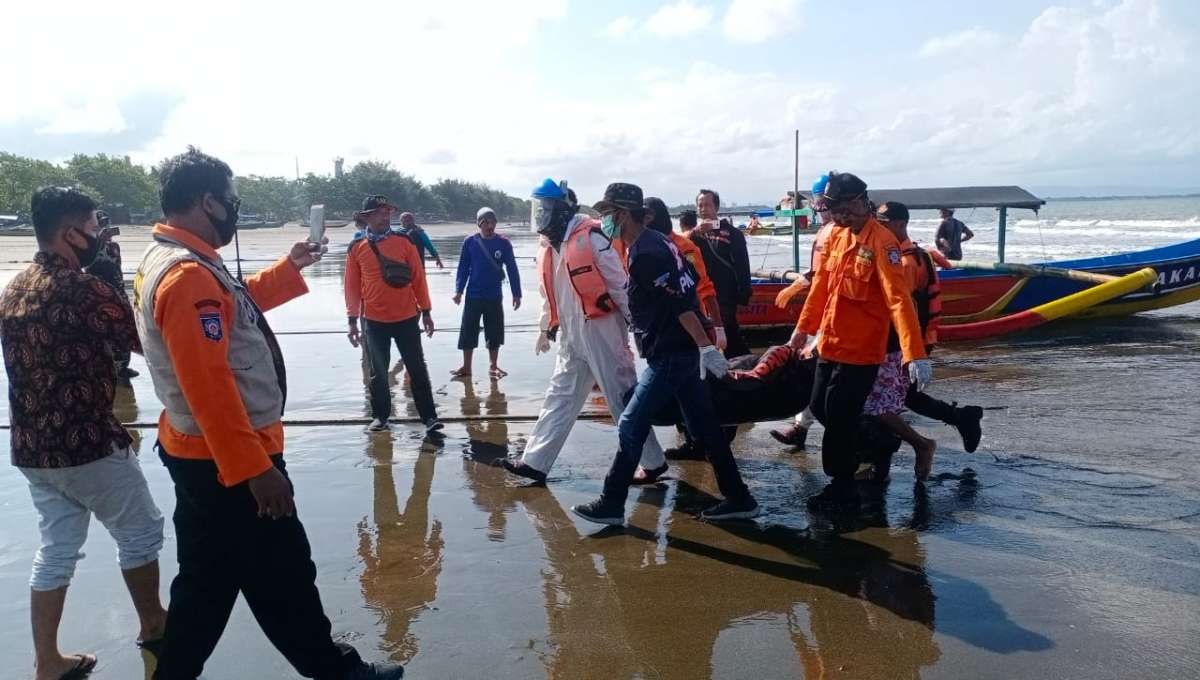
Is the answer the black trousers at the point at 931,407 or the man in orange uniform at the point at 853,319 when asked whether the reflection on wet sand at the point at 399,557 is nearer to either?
the man in orange uniform at the point at 853,319

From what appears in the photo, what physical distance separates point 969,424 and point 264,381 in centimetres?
444

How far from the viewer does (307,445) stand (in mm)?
6652

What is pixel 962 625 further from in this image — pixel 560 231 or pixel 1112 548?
pixel 560 231

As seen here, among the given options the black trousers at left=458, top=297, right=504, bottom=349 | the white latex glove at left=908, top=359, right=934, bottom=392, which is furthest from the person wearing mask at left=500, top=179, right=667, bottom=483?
the black trousers at left=458, top=297, right=504, bottom=349

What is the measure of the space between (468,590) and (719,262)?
158 inches

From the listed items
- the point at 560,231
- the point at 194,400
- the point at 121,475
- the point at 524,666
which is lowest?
the point at 524,666

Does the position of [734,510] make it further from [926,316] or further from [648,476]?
[926,316]

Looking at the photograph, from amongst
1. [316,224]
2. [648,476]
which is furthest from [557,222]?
[316,224]

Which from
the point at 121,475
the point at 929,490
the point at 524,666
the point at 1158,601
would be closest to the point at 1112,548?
the point at 1158,601

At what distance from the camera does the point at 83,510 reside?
11.0 feet

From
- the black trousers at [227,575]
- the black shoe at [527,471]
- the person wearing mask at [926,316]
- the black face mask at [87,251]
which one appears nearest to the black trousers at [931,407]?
the person wearing mask at [926,316]

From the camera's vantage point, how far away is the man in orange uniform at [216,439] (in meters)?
2.61

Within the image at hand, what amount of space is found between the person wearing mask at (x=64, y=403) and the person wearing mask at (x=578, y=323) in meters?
2.51

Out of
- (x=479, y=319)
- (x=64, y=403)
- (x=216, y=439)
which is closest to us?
(x=216, y=439)
